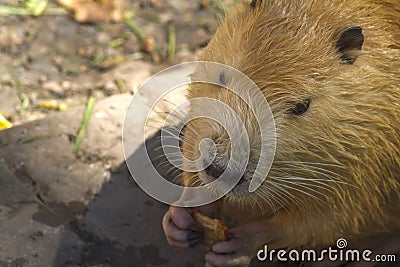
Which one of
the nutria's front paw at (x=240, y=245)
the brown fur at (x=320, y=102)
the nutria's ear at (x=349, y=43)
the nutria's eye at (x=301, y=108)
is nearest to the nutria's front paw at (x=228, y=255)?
the nutria's front paw at (x=240, y=245)

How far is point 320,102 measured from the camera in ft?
8.70

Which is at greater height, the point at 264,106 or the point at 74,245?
the point at 264,106

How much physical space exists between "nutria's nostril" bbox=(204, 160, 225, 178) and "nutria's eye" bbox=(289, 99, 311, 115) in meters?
0.35

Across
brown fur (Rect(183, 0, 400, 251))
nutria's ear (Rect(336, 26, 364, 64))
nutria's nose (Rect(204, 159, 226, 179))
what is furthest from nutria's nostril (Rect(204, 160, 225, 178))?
nutria's ear (Rect(336, 26, 364, 64))

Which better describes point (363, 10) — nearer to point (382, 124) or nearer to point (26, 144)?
point (382, 124)

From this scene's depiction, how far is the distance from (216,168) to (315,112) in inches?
17.4

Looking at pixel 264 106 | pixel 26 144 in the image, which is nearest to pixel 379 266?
pixel 264 106

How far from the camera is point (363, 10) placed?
2.83 meters

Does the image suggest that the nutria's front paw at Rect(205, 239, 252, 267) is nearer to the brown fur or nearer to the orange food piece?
the orange food piece

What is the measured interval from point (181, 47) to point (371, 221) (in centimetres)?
224

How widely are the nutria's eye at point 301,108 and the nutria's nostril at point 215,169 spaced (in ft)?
1.15

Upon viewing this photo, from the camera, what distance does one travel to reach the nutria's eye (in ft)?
8.64

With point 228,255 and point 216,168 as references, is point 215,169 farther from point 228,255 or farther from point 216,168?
point 228,255

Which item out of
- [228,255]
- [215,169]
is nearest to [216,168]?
[215,169]
